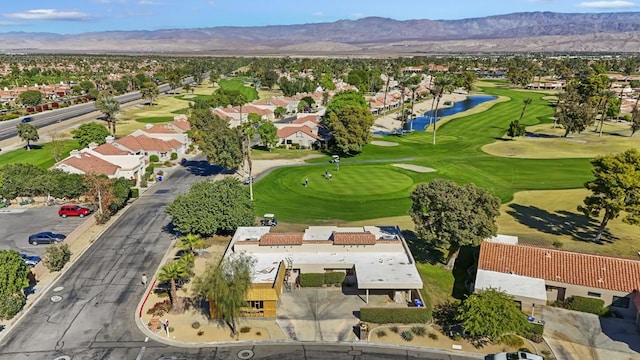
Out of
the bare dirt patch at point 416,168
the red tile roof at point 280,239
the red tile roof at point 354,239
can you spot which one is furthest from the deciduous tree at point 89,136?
the red tile roof at point 354,239

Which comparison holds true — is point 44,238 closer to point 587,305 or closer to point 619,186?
point 587,305

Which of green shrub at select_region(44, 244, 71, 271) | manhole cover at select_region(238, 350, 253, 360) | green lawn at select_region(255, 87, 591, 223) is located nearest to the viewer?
manhole cover at select_region(238, 350, 253, 360)

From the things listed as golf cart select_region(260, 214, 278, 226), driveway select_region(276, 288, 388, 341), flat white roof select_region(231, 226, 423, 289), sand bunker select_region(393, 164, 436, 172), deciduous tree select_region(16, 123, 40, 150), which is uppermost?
deciduous tree select_region(16, 123, 40, 150)

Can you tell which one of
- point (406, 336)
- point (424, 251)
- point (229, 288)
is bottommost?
point (424, 251)

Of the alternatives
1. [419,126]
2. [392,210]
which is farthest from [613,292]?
[419,126]

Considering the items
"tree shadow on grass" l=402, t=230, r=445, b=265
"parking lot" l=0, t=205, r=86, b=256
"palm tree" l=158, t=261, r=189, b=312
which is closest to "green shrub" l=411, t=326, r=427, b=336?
"tree shadow on grass" l=402, t=230, r=445, b=265

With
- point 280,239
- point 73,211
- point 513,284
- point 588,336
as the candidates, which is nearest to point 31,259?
point 73,211

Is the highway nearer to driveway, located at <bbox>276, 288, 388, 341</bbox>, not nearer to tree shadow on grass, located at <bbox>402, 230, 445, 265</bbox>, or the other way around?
driveway, located at <bbox>276, 288, 388, 341</bbox>
